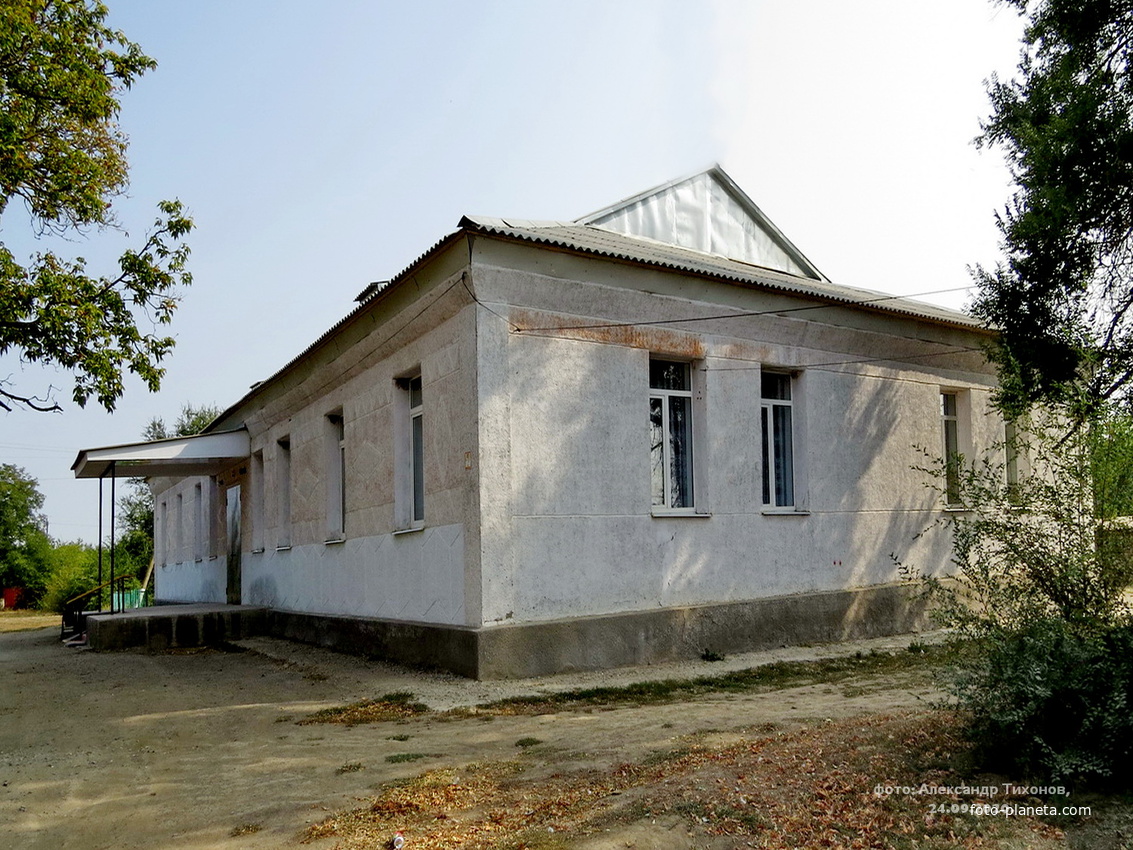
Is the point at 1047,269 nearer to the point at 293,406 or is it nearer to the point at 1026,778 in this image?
the point at 1026,778

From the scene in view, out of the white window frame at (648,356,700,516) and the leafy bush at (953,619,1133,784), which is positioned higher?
the white window frame at (648,356,700,516)

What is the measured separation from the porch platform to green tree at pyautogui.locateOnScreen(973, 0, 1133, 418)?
13.3 m

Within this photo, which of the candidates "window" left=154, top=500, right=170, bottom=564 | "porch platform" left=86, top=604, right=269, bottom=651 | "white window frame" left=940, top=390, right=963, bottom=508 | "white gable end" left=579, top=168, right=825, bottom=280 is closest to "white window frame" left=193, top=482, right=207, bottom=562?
"window" left=154, top=500, right=170, bottom=564

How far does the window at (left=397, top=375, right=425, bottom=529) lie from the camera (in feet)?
39.8

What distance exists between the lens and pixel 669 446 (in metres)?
11.5

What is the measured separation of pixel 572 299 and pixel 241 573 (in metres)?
12.2

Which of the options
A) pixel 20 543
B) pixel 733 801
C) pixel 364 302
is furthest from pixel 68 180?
pixel 20 543

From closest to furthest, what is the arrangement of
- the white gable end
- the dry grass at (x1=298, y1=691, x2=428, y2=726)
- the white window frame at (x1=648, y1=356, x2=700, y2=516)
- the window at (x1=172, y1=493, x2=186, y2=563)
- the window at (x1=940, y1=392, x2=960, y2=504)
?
the dry grass at (x1=298, y1=691, x2=428, y2=726), the white window frame at (x1=648, y1=356, x2=700, y2=516), the window at (x1=940, y1=392, x2=960, y2=504), the white gable end, the window at (x1=172, y1=493, x2=186, y2=563)

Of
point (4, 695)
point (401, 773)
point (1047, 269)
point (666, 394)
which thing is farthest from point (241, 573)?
point (1047, 269)

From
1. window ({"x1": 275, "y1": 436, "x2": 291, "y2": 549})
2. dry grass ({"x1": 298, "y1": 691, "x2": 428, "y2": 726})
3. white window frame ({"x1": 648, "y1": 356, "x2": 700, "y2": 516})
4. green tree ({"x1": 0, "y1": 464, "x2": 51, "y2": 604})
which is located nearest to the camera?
dry grass ({"x1": 298, "y1": 691, "x2": 428, "y2": 726})

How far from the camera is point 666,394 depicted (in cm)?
1158

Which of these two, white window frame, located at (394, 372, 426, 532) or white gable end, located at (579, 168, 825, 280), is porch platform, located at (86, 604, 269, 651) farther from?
white gable end, located at (579, 168, 825, 280)

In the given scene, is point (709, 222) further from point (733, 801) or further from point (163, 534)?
point (163, 534)

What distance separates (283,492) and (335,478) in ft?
10.3
